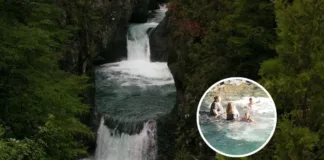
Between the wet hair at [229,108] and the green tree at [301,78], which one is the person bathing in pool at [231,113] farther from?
the green tree at [301,78]

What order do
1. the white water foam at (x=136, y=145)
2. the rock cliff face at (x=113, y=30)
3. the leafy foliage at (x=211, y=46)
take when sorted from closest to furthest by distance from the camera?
the leafy foliage at (x=211, y=46) < the white water foam at (x=136, y=145) < the rock cliff face at (x=113, y=30)

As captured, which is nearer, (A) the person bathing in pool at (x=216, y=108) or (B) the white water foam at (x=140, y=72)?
(A) the person bathing in pool at (x=216, y=108)

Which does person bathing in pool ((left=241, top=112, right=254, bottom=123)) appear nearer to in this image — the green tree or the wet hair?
the wet hair

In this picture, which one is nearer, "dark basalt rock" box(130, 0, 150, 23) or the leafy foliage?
the leafy foliage

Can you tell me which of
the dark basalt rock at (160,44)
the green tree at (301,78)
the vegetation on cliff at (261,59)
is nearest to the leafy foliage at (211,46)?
the vegetation on cliff at (261,59)

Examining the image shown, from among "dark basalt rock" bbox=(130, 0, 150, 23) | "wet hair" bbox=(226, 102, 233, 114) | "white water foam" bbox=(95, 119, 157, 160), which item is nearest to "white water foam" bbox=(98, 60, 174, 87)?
"dark basalt rock" bbox=(130, 0, 150, 23)

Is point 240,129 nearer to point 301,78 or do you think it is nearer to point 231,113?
point 231,113

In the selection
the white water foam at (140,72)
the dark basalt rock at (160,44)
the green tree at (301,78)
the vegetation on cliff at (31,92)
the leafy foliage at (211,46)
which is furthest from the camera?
the dark basalt rock at (160,44)
